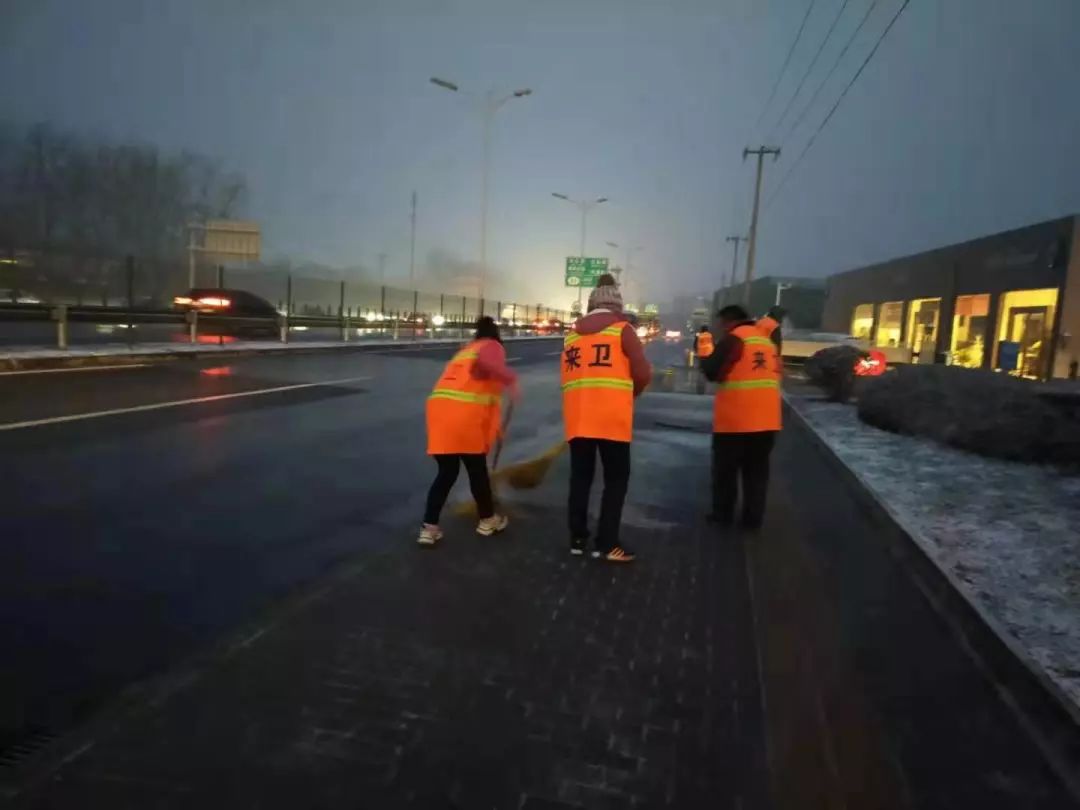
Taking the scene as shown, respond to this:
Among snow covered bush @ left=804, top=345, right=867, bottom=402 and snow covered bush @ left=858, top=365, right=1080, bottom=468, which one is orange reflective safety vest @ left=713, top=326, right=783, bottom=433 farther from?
snow covered bush @ left=804, top=345, right=867, bottom=402

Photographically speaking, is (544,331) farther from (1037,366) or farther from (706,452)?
(706,452)

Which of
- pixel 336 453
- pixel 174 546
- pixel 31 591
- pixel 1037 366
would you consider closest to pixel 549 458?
pixel 336 453

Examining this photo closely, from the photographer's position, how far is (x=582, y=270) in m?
64.0

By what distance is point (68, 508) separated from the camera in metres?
5.80

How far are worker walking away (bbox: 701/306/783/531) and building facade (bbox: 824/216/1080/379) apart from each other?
56.2 ft

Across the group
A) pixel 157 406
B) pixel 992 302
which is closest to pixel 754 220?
pixel 992 302

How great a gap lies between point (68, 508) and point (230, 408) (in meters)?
5.67

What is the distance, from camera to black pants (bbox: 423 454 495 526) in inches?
209

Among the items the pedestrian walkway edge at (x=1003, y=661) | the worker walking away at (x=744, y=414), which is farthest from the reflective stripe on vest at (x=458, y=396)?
the pedestrian walkway edge at (x=1003, y=661)

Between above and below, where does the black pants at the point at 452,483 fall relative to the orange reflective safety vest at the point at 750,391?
below

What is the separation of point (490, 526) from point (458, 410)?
922mm

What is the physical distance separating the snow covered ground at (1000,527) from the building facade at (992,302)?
13.5m

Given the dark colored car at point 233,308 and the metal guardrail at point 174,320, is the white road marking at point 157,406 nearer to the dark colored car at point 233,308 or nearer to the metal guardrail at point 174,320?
the metal guardrail at point 174,320

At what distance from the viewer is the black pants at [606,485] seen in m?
5.20
